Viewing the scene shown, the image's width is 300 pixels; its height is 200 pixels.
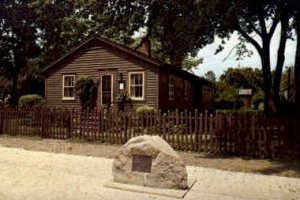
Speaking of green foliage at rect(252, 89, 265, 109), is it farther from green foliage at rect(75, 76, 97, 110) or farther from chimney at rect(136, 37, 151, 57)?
green foliage at rect(75, 76, 97, 110)

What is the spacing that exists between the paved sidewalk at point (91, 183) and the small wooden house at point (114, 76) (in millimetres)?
13488

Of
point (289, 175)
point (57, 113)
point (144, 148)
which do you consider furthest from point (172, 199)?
point (57, 113)

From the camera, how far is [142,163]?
980 centimetres

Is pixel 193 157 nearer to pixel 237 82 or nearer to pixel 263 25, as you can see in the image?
pixel 263 25

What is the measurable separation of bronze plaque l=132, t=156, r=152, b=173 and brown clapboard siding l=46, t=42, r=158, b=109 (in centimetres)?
1654

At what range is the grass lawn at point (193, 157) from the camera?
12.4 meters

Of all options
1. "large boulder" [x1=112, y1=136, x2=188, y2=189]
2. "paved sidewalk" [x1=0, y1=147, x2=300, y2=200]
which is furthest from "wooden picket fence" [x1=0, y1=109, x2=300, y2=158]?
"large boulder" [x1=112, y1=136, x2=188, y2=189]

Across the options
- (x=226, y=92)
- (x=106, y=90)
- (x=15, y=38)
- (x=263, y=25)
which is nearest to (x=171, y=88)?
(x=106, y=90)

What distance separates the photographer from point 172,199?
8.74m

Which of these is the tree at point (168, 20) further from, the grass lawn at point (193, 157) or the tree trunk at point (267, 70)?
the grass lawn at point (193, 157)

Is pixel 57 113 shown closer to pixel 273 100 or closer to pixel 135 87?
pixel 135 87

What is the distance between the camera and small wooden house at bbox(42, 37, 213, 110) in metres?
26.5

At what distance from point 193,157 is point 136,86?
42.6 feet

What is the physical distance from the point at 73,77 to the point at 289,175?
776 inches
